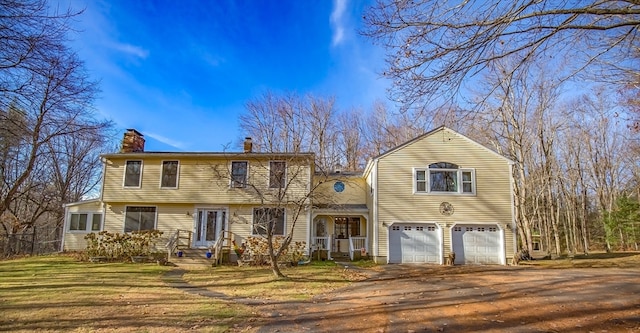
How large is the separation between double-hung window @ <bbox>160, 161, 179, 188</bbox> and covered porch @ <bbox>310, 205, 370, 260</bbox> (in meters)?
7.03

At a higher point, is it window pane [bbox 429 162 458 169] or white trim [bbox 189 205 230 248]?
window pane [bbox 429 162 458 169]

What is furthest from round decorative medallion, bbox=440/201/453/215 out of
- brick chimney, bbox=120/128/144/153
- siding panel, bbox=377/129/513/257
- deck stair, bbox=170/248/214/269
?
brick chimney, bbox=120/128/144/153

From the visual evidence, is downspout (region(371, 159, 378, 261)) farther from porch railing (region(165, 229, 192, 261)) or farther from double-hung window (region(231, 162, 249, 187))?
porch railing (region(165, 229, 192, 261))

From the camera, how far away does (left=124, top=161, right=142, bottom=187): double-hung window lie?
18297 mm

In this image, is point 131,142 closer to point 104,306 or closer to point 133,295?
point 133,295

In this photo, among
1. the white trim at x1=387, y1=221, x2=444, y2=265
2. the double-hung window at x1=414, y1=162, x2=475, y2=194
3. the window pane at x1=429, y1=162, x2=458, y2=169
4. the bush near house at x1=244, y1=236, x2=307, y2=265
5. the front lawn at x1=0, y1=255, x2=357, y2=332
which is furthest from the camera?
the window pane at x1=429, y1=162, x2=458, y2=169

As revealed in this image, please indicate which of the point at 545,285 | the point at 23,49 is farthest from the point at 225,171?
the point at 545,285

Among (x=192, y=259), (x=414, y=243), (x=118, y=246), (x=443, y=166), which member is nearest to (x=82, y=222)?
(x=118, y=246)

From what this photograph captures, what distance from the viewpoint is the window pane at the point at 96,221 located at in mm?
19000

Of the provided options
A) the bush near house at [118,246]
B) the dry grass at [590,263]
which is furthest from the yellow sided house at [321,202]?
the dry grass at [590,263]

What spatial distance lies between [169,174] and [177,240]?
3429 millimetres

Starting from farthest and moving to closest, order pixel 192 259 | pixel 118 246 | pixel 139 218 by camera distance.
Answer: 1. pixel 139 218
2. pixel 118 246
3. pixel 192 259

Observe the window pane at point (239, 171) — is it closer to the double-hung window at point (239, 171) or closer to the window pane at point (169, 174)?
the double-hung window at point (239, 171)

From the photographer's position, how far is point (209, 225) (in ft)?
58.7
